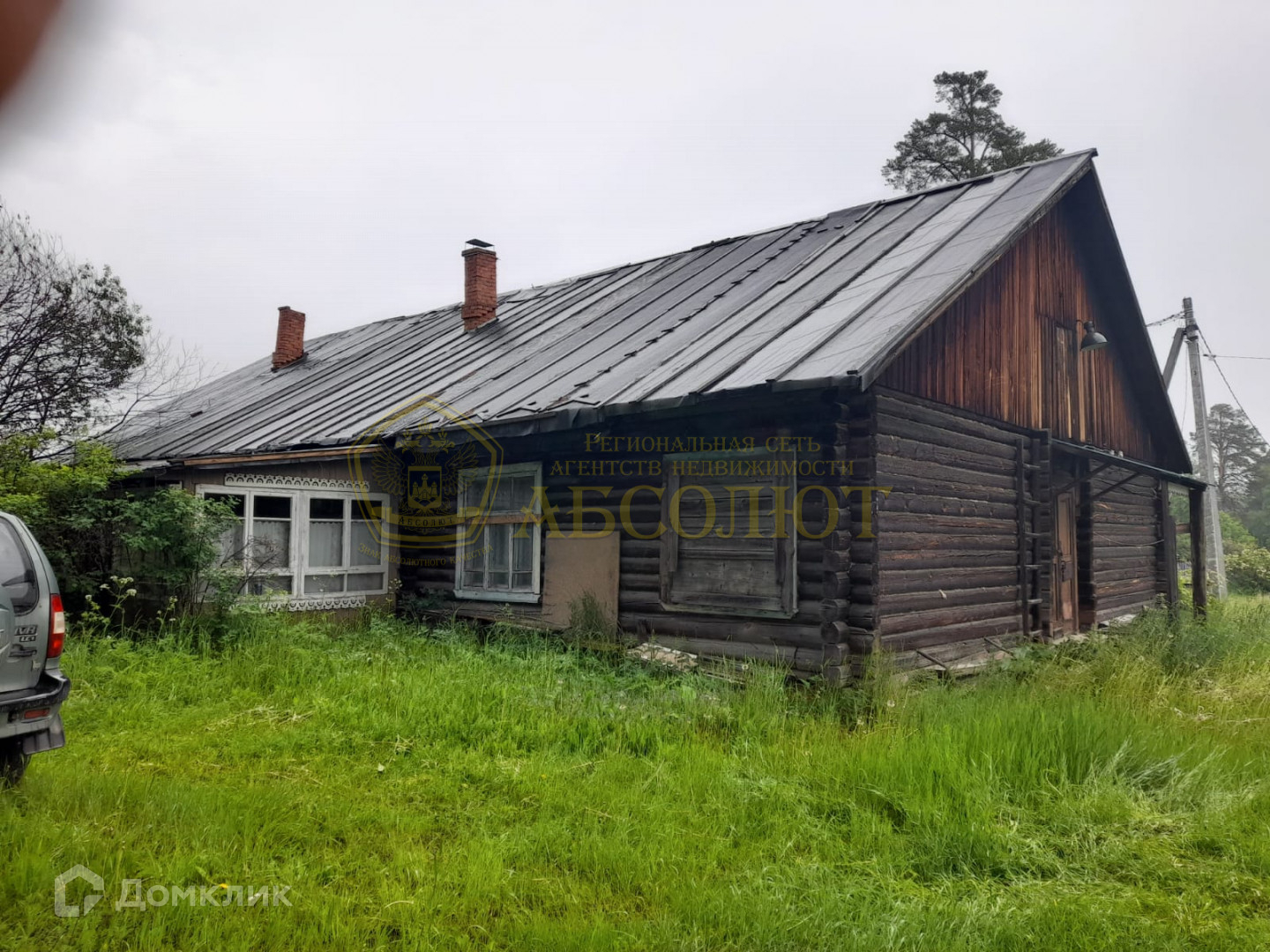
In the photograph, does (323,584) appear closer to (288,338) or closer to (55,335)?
(55,335)

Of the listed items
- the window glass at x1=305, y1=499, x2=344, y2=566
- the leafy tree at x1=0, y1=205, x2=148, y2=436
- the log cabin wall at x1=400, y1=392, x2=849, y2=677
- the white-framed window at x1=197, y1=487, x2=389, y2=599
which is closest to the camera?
the log cabin wall at x1=400, y1=392, x2=849, y2=677

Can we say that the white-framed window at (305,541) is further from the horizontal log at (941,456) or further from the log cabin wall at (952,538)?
the horizontal log at (941,456)

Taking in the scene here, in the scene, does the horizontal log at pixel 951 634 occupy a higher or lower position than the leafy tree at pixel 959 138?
lower

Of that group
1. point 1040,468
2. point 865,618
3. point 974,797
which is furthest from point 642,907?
point 1040,468

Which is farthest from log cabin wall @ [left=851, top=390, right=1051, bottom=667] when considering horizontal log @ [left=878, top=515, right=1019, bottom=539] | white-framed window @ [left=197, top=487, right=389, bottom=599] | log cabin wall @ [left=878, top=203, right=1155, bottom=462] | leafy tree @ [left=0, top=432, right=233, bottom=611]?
leafy tree @ [left=0, top=432, right=233, bottom=611]

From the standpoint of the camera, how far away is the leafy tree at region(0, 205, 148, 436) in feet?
51.9

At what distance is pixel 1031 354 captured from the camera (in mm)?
11516

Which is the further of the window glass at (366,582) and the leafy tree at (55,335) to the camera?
the leafy tree at (55,335)

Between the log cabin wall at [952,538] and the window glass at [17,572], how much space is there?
647 centimetres

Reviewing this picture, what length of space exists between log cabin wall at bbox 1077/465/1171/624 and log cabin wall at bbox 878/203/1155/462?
0.85 metres

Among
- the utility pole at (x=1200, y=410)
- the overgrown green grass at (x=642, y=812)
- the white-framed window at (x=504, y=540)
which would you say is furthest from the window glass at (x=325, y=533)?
the utility pole at (x=1200, y=410)

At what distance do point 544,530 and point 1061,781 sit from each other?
6.78 meters

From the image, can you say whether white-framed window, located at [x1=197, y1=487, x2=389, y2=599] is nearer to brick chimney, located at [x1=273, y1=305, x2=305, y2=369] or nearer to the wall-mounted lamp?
the wall-mounted lamp

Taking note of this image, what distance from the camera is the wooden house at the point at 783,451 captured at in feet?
27.8
